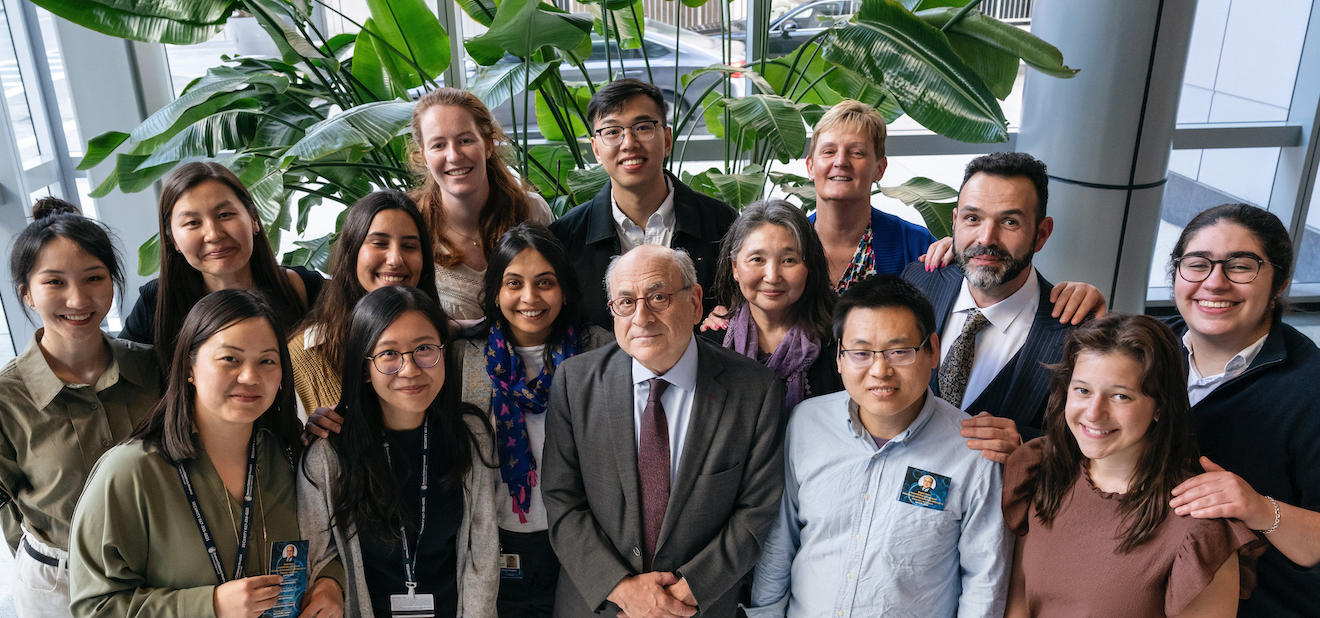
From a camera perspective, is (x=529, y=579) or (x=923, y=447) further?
(x=529, y=579)

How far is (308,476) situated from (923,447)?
1.50 m

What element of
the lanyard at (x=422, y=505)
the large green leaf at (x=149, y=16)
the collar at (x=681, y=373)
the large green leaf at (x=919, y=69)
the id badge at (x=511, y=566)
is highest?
the large green leaf at (x=149, y=16)

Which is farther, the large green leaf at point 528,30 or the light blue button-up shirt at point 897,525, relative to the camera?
the large green leaf at point 528,30

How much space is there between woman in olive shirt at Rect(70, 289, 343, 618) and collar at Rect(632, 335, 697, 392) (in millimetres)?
850

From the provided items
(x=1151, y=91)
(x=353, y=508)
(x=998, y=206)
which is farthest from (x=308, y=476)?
(x=1151, y=91)

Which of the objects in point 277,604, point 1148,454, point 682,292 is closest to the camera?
point 1148,454

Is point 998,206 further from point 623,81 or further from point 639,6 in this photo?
point 639,6

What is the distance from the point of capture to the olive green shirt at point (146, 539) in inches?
73.3

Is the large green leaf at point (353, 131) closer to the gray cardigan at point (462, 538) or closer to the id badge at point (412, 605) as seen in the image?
the gray cardigan at point (462, 538)

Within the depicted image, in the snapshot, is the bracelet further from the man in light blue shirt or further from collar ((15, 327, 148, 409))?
collar ((15, 327, 148, 409))

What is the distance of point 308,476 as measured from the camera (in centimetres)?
211

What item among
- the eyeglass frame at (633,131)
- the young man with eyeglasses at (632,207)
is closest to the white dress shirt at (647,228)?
the young man with eyeglasses at (632,207)

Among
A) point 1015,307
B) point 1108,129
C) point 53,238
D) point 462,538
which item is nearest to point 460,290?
point 462,538

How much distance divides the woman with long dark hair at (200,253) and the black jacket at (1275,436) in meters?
2.46
